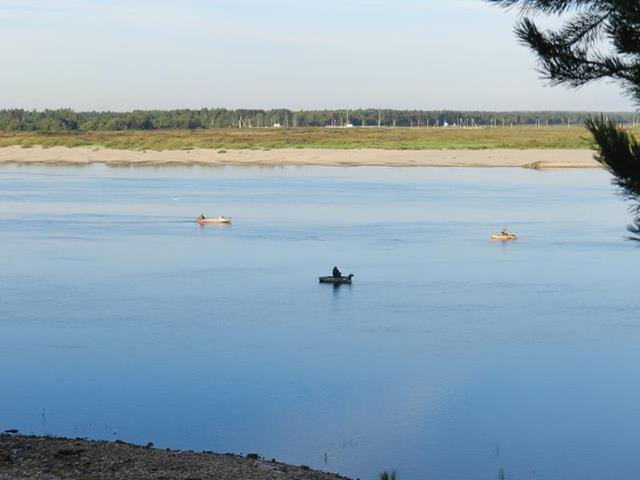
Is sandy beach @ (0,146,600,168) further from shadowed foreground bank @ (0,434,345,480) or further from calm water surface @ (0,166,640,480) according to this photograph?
shadowed foreground bank @ (0,434,345,480)

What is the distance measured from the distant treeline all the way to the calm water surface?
80982 millimetres

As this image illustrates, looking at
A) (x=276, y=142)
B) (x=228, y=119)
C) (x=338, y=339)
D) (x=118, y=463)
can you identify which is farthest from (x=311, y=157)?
(x=228, y=119)

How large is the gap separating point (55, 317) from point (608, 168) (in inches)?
495

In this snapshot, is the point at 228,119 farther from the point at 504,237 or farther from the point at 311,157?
the point at 504,237

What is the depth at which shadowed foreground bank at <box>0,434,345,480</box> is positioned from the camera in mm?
9633

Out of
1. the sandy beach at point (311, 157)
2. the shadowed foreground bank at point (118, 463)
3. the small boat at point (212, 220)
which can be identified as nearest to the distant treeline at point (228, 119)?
the sandy beach at point (311, 157)

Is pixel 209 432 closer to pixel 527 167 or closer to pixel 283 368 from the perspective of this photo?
pixel 283 368

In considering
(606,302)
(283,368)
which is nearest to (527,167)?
(606,302)

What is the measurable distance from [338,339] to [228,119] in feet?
430

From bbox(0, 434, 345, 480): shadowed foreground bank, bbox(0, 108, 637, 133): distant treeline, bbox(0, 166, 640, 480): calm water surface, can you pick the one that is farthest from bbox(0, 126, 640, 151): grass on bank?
bbox(0, 434, 345, 480): shadowed foreground bank

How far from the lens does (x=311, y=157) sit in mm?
73938

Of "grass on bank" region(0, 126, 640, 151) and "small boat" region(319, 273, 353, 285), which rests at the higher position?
"small boat" region(319, 273, 353, 285)

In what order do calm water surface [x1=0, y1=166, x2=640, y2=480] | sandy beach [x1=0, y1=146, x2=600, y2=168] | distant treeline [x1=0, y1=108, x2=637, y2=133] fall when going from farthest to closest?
distant treeline [x1=0, y1=108, x2=637, y2=133]
sandy beach [x1=0, y1=146, x2=600, y2=168]
calm water surface [x1=0, y1=166, x2=640, y2=480]

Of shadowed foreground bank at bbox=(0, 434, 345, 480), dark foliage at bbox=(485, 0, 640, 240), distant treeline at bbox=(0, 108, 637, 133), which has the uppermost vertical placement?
dark foliage at bbox=(485, 0, 640, 240)
